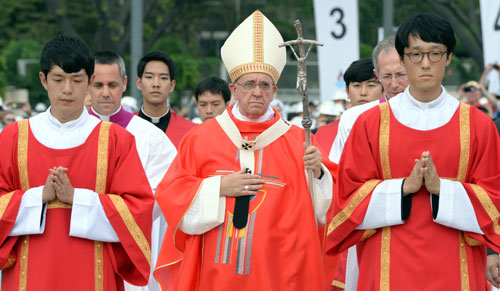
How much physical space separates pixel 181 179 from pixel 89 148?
587 mm

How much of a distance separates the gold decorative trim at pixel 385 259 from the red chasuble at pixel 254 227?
55 centimetres

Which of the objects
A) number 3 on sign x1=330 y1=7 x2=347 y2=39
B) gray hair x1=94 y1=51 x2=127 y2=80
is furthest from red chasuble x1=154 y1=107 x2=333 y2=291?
number 3 on sign x1=330 y1=7 x2=347 y2=39

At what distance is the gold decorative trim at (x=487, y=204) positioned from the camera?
467cm

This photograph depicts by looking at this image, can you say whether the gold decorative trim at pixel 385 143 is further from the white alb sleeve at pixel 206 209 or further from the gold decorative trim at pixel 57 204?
the gold decorative trim at pixel 57 204

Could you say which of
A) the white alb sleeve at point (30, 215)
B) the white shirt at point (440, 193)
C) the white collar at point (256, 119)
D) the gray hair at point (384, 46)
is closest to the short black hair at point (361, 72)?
the gray hair at point (384, 46)

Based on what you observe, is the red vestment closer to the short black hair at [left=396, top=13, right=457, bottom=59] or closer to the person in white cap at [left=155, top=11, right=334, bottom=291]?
the person in white cap at [left=155, top=11, right=334, bottom=291]

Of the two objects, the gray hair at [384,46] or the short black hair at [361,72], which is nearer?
the gray hair at [384,46]

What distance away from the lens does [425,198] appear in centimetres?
475

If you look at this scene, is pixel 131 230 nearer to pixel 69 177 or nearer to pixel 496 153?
pixel 69 177

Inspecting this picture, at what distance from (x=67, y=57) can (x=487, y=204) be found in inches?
90.8

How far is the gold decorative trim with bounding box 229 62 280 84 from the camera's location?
5.57m

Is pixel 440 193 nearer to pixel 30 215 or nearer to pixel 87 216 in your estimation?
pixel 87 216

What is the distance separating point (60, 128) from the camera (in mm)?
5125

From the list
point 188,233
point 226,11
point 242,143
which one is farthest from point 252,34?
point 226,11
